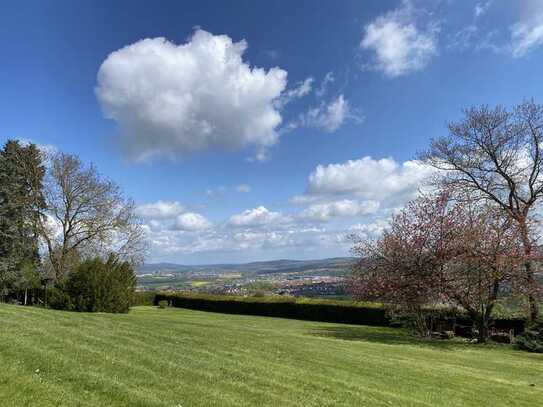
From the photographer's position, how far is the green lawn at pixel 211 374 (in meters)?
5.48

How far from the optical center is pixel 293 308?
109ft

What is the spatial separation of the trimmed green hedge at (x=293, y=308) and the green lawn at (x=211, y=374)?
16441 millimetres

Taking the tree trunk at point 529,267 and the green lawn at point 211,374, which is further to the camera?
the tree trunk at point 529,267

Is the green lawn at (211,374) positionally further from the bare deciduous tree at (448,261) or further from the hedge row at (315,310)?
the hedge row at (315,310)

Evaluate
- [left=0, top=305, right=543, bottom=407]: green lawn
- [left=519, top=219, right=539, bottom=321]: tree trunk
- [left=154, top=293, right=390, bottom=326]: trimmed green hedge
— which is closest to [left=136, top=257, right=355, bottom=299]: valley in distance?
[left=154, top=293, right=390, bottom=326]: trimmed green hedge

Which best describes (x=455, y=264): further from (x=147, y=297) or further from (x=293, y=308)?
(x=147, y=297)

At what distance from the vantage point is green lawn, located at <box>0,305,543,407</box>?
548 cm

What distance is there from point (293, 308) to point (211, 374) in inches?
1054

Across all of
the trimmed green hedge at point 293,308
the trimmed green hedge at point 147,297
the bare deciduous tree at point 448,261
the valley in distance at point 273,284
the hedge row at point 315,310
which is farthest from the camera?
the trimmed green hedge at point 147,297

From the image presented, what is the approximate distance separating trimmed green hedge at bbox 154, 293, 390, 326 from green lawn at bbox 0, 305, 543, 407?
16441mm

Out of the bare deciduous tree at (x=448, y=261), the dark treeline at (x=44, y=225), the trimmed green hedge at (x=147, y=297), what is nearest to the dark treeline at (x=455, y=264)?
the bare deciduous tree at (x=448, y=261)

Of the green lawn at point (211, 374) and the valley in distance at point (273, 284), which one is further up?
the green lawn at point (211, 374)

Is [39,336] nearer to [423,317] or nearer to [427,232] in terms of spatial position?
[427,232]

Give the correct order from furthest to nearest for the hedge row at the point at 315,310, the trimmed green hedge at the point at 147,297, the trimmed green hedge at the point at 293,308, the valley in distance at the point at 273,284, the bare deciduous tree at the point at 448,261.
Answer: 1. the trimmed green hedge at the point at 147,297
2. the valley in distance at the point at 273,284
3. the trimmed green hedge at the point at 293,308
4. the hedge row at the point at 315,310
5. the bare deciduous tree at the point at 448,261
